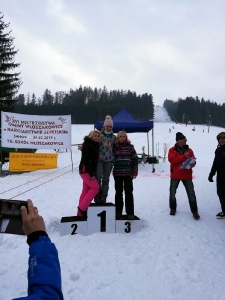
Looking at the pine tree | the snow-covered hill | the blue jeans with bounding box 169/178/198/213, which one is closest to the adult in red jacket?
the blue jeans with bounding box 169/178/198/213

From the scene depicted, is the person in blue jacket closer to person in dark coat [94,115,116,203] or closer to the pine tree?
person in dark coat [94,115,116,203]

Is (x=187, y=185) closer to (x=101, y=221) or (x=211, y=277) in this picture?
(x=101, y=221)

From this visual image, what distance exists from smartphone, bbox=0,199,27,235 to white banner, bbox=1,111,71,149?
350 inches

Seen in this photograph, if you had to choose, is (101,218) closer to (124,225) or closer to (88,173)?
(124,225)

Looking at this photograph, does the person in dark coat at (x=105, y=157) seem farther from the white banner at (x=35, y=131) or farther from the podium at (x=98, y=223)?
the white banner at (x=35, y=131)

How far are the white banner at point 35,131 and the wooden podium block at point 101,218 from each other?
21.2ft

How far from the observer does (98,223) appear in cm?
418

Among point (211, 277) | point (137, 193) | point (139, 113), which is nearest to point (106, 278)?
point (211, 277)

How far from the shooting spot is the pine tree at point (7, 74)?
72.9 feet

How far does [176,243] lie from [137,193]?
3.60m

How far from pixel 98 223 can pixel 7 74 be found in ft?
72.7

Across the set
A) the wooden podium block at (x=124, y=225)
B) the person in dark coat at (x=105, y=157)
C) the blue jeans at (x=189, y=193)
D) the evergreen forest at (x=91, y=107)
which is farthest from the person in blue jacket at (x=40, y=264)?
the evergreen forest at (x=91, y=107)

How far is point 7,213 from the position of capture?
144 centimetres

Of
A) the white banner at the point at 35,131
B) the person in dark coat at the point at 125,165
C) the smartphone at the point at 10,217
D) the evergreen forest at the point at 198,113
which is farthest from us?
the evergreen forest at the point at 198,113
